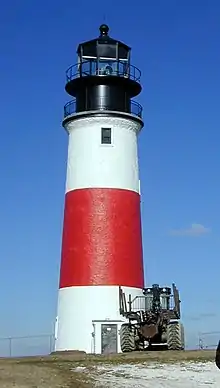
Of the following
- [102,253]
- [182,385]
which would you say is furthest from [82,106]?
[182,385]

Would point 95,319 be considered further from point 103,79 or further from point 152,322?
point 103,79

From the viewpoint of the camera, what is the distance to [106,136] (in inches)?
1307

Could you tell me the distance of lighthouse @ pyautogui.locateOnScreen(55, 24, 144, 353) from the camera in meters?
31.2

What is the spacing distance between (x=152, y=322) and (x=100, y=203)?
612cm

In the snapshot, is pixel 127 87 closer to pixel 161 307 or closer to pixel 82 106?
pixel 82 106

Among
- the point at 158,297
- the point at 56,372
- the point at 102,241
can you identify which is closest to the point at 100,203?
the point at 102,241

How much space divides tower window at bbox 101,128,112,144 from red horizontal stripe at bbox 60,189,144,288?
2.48 metres

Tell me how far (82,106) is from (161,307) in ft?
33.9

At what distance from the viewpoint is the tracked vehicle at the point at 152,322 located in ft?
94.4

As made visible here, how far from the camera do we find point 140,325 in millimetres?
29562

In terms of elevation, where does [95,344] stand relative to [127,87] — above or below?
below

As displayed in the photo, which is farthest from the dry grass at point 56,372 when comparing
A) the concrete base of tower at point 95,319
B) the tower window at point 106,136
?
the tower window at point 106,136

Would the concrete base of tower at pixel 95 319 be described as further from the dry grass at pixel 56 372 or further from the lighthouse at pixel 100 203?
the dry grass at pixel 56 372

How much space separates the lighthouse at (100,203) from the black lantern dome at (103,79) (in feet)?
0.16
